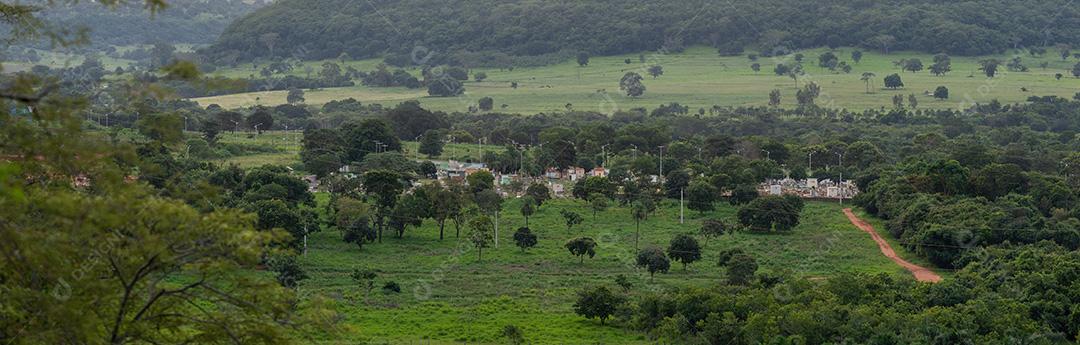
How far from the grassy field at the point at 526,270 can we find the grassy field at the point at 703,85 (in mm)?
48013

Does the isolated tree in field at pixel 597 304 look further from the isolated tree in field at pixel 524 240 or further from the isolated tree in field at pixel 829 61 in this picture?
the isolated tree in field at pixel 829 61

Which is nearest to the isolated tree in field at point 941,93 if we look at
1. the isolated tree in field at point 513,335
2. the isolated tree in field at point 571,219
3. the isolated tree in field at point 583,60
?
the isolated tree in field at point 583,60

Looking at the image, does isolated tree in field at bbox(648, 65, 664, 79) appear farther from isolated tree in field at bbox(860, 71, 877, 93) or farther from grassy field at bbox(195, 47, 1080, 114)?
isolated tree in field at bbox(860, 71, 877, 93)

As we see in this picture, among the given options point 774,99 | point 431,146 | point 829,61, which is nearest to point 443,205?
point 431,146

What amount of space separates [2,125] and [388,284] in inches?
813

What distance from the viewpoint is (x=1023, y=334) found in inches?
837

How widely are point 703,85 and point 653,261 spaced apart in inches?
2748

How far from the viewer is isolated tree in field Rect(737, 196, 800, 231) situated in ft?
124

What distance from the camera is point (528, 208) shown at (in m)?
38.6

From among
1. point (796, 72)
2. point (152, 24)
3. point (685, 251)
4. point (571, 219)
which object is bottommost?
point (571, 219)

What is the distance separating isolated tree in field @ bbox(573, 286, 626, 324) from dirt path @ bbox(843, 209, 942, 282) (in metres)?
9.11

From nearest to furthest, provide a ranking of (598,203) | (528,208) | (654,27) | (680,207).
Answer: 1. (528,208)
2. (598,203)
3. (680,207)
4. (654,27)

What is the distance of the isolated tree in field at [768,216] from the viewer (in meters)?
37.7

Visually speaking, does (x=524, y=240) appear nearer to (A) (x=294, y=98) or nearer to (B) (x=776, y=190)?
(B) (x=776, y=190)
